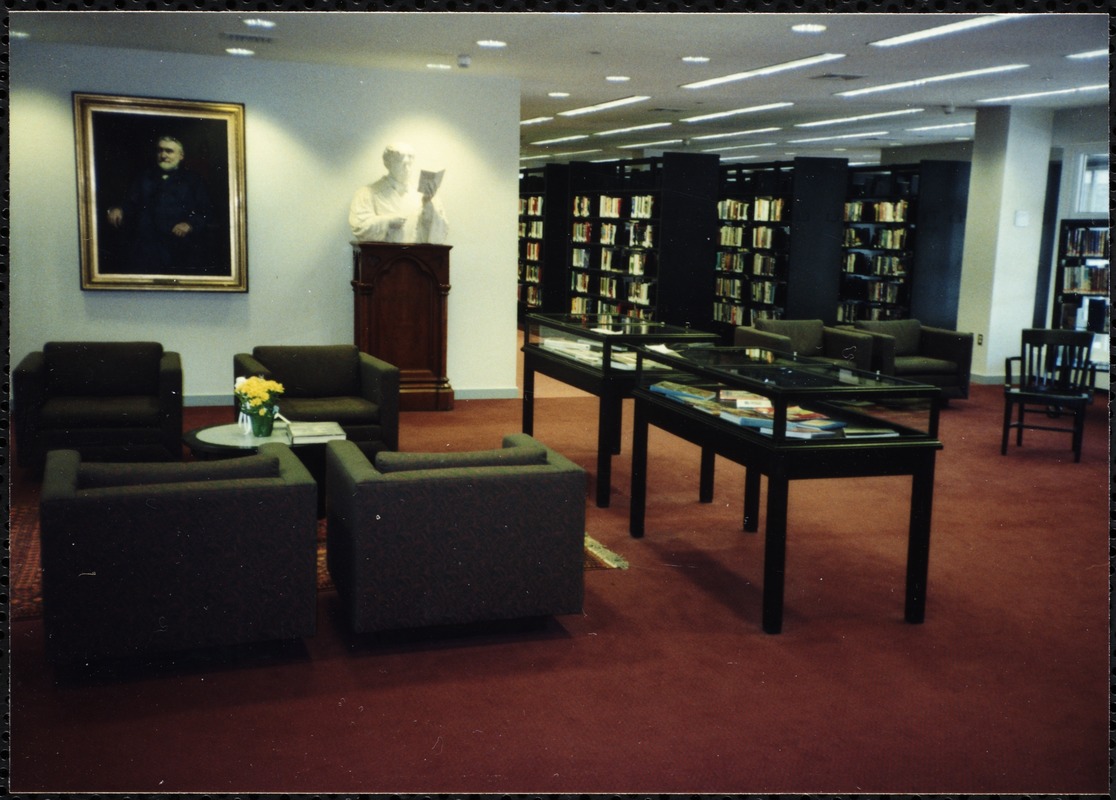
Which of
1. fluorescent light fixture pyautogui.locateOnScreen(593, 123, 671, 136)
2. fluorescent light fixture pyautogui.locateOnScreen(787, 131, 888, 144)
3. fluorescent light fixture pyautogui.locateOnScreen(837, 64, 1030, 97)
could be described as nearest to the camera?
fluorescent light fixture pyautogui.locateOnScreen(837, 64, 1030, 97)

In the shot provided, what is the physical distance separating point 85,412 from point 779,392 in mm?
4215

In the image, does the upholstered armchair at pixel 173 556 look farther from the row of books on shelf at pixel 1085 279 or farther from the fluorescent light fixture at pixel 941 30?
the row of books on shelf at pixel 1085 279

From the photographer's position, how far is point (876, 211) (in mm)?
12320

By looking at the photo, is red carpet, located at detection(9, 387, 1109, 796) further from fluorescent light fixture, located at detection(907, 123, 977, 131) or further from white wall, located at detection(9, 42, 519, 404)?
fluorescent light fixture, located at detection(907, 123, 977, 131)

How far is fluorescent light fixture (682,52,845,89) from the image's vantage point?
24.8ft

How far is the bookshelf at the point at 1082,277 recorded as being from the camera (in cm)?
1033

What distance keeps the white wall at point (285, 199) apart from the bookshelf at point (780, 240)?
425cm

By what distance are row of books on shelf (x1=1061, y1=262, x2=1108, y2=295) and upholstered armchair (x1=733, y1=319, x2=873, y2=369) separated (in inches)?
116

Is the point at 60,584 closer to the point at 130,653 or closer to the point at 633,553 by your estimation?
the point at 130,653

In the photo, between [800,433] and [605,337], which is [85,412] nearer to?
[605,337]

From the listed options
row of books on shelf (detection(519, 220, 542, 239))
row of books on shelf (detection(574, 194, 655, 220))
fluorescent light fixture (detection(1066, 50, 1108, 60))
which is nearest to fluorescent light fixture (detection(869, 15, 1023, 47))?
fluorescent light fixture (detection(1066, 50, 1108, 60))

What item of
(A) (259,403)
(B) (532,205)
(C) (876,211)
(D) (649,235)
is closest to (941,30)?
(A) (259,403)

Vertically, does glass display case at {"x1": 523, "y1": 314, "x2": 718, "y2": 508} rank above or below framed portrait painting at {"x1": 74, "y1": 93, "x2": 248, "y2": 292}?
below

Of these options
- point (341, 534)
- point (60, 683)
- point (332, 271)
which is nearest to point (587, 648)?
point (341, 534)
